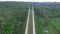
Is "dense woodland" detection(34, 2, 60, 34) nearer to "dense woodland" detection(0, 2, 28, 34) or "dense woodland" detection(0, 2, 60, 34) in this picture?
"dense woodland" detection(0, 2, 60, 34)

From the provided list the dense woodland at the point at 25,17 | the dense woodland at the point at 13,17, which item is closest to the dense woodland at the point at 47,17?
the dense woodland at the point at 25,17

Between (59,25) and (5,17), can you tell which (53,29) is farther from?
(5,17)

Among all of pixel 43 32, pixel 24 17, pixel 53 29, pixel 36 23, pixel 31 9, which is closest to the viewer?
pixel 43 32

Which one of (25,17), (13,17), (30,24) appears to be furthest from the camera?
(25,17)

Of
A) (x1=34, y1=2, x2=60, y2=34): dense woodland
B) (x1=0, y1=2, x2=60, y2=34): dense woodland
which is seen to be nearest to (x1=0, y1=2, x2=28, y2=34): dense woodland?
(x1=0, y1=2, x2=60, y2=34): dense woodland

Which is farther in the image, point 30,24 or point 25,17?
point 25,17

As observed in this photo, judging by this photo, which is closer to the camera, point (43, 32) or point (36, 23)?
point (43, 32)

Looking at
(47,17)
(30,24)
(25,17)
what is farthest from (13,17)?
(47,17)

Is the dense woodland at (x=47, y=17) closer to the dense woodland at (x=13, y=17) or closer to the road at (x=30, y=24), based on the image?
the road at (x=30, y=24)

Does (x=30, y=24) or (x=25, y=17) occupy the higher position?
(x=25, y=17)

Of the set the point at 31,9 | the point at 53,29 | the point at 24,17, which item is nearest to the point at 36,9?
the point at 31,9

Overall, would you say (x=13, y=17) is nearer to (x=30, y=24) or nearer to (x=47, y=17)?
(x=30, y=24)
